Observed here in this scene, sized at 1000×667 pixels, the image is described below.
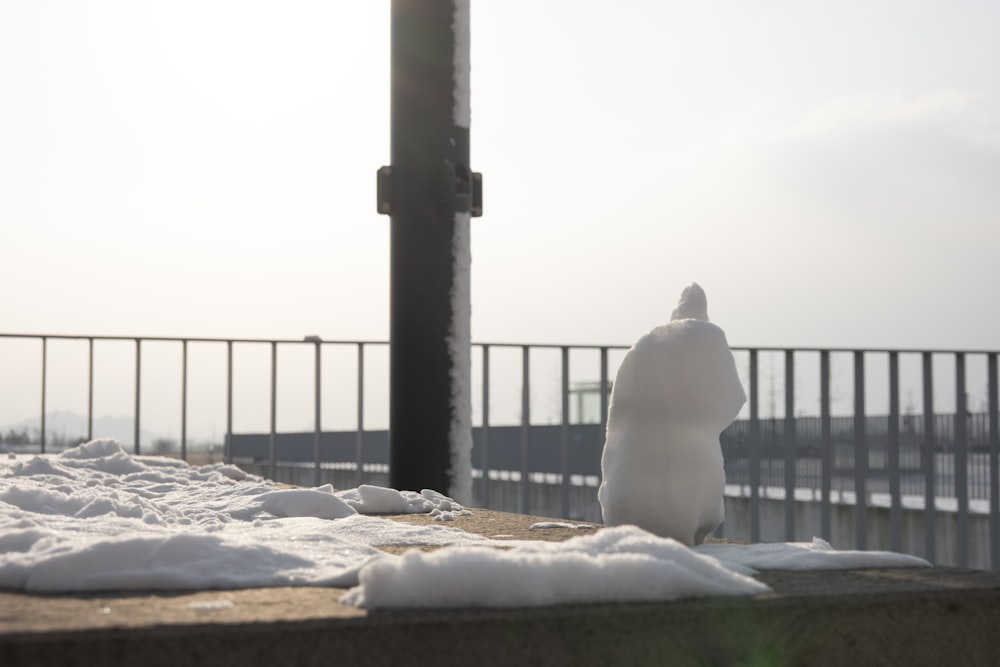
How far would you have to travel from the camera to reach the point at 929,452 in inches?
201

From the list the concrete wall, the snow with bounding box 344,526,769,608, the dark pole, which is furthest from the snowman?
the concrete wall

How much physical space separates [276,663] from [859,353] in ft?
13.7

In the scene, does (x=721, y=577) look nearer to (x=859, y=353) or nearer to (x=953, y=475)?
(x=859, y=353)

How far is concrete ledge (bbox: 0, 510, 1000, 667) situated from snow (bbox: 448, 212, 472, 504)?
8.42 feet

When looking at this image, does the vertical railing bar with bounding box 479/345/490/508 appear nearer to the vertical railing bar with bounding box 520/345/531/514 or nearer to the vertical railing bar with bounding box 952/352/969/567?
the vertical railing bar with bounding box 520/345/531/514

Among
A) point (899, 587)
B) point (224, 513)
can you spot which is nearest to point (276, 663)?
point (899, 587)

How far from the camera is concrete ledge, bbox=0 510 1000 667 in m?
1.49

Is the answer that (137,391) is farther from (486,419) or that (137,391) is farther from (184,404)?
(486,419)

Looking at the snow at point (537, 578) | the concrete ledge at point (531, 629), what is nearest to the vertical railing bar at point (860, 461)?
the concrete ledge at point (531, 629)

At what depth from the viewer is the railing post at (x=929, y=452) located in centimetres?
509

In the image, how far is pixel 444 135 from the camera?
4.52m

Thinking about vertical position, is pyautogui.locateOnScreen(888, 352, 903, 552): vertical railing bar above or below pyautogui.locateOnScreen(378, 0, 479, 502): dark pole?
below

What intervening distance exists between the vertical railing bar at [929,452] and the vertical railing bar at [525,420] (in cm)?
192

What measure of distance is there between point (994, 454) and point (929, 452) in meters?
0.30
